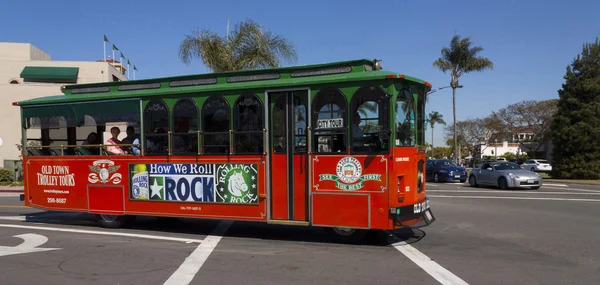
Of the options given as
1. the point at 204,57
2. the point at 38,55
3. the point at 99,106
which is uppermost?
the point at 38,55

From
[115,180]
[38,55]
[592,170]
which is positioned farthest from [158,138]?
[38,55]

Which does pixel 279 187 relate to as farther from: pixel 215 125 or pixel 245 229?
pixel 245 229

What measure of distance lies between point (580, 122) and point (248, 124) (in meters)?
27.9

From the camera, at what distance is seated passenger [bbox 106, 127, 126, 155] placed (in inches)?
359

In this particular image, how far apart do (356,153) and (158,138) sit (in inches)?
162

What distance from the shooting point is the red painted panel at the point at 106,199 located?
9.09 metres

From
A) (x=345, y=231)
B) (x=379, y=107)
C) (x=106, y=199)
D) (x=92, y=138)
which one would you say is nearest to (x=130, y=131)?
(x=92, y=138)

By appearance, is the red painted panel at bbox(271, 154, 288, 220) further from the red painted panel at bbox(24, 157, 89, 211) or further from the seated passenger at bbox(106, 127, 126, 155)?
the red painted panel at bbox(24, 157, 89, 211)

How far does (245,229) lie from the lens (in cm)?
920

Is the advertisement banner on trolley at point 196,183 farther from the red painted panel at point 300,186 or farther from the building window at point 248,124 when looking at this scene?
the red painted panel at point 300,186

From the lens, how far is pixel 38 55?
36.8 metres

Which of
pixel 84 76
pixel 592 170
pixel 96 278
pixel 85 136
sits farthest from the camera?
pixel 84 76

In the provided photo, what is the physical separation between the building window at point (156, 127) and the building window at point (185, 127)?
21 centimetres

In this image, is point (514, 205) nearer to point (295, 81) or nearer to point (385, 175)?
point (385, 175)
